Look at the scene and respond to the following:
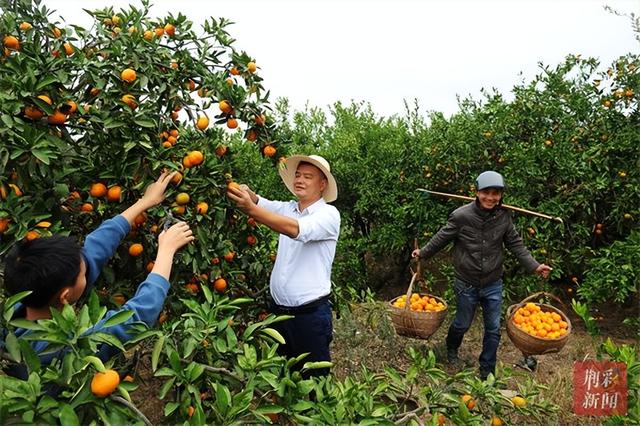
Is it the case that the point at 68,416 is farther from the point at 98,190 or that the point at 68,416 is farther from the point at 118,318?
the point at 98,190

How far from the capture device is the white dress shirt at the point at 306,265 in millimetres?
2574

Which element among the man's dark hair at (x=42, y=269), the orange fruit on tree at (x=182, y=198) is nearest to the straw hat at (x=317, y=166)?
the orange fruit on tree at (x=182, y=198)

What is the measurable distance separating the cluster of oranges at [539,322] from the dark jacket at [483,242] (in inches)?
13.1

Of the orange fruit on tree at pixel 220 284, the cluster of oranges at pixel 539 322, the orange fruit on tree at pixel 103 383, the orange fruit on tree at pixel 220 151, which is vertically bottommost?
the cluster of oranges at pixel 539 322

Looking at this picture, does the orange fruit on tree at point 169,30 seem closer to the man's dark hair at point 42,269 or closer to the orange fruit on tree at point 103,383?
the man's dark hair at point 42,269

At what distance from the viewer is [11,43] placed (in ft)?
6.95

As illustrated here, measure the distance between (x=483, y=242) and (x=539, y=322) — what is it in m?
0.71

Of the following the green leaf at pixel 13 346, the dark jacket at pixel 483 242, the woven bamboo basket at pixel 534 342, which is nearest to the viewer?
the green leaf at pixel 13 346

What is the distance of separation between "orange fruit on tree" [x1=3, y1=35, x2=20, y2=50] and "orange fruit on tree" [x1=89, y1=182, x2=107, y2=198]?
67 centimetres

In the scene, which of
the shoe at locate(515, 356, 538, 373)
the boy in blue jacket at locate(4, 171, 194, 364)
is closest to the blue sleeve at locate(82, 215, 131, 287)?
the boy in blue jacket at locate(4, 171, 194, 364)

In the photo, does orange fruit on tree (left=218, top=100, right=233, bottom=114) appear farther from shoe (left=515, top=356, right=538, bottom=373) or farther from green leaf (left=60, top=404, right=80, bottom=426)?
shoe (left=515, top=356, right=538, bottom=373)

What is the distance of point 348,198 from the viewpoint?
237 inches

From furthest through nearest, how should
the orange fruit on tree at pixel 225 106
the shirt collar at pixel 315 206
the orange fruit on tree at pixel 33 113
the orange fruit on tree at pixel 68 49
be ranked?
the shirt collar at pixel 315 206 → the orange fruit on tree at pixel 225 106 → the orange fruit on tree at pixel 68 49 → the orange fruit on tree at pixel 33 113

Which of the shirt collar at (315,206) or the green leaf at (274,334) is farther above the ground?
the shirt collar at (315,206)
